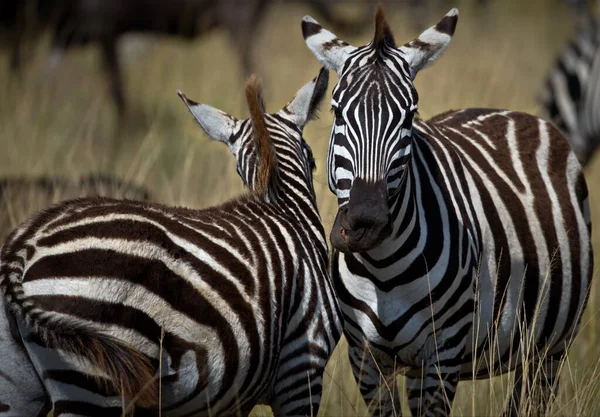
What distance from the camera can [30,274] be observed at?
304 centimetres

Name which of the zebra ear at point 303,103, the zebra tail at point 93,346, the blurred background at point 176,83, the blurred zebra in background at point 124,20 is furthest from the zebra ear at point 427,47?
the blurred zebra in background at point 124,20

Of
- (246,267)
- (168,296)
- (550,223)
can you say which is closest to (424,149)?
(550,223)

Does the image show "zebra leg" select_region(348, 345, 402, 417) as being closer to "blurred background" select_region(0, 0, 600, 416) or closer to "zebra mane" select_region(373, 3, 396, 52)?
"blurred background" select_region(0, 0, 600, 416)

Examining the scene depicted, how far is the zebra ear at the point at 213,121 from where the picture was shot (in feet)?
14.6

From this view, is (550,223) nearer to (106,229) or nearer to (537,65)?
(106,229)

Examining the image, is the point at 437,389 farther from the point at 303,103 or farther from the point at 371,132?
the point at 303,103

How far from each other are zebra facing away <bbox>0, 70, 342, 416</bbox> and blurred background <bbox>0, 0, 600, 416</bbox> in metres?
1.59

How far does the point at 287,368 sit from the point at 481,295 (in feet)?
3.81

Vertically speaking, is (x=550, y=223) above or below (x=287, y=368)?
above

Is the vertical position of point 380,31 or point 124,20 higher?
point 124,20

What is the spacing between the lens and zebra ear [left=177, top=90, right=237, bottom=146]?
4.45 m

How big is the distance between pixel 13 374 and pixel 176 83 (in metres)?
10.6

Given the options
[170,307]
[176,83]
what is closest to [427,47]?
[170,307]

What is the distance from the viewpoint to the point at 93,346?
115 inches
